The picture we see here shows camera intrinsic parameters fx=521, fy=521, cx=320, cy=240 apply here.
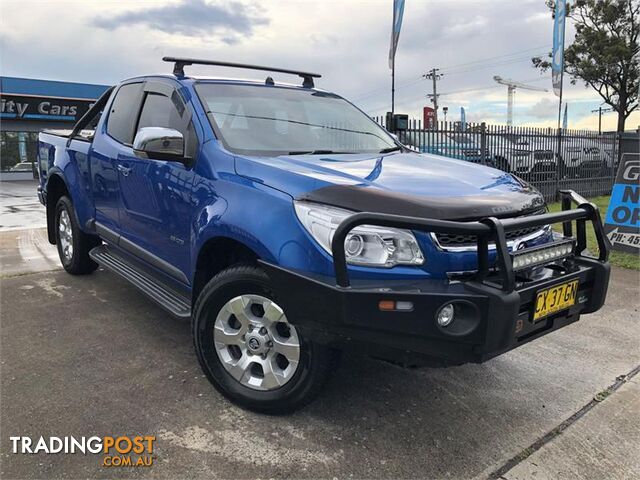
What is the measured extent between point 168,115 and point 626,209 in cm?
605

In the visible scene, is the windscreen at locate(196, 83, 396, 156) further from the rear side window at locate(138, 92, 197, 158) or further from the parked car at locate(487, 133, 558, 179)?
the parked car at locate(487, 133, 558, 179)

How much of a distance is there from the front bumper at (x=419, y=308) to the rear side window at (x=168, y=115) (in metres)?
1.22

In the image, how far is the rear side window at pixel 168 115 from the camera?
3.14 metres

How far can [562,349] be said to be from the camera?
374 centimetres

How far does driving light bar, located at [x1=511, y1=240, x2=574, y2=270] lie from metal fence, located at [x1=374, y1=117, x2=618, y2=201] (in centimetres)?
608

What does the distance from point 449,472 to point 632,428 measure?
1.12m

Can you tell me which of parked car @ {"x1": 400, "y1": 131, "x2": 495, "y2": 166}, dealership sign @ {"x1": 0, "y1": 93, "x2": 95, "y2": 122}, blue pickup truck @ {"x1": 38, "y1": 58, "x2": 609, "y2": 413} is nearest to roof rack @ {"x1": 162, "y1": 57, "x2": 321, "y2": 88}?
blue pickup truck @ {"x1": 38, "y1": 58, "x2": 609, "y2": 413}

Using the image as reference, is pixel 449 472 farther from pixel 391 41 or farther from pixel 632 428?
pixel 391 41

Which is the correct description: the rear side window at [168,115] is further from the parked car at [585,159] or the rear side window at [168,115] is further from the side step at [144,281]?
the parked car at [585,159]

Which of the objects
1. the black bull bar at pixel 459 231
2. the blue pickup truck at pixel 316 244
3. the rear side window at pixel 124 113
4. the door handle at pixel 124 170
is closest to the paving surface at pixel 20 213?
the rear side window at pixel 124 113

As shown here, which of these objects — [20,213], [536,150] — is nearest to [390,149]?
[536,150]

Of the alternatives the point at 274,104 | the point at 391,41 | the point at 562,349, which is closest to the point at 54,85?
the point at 391,41

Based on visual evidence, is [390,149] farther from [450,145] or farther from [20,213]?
[20,213]

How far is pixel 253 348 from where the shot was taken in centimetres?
268
